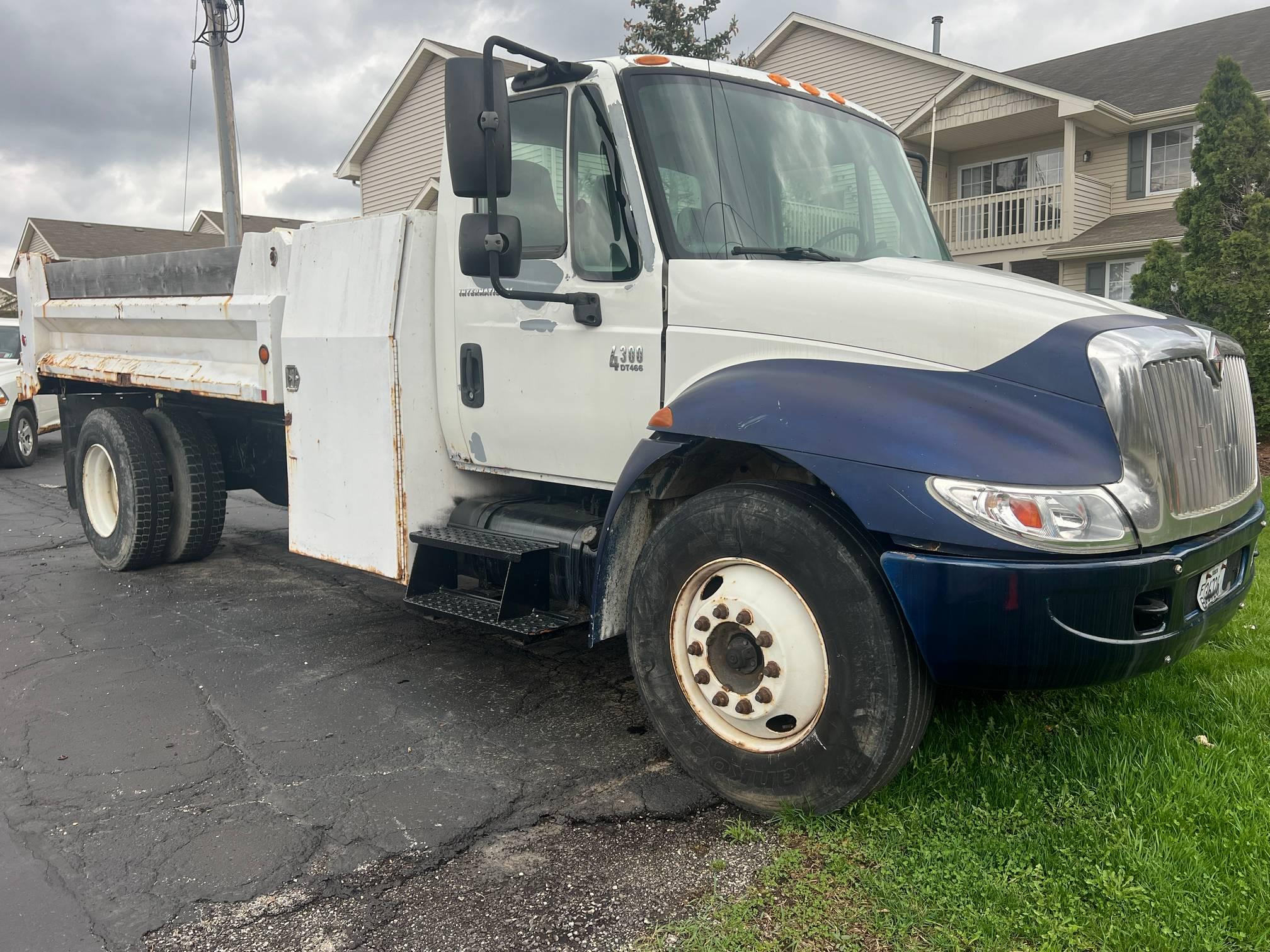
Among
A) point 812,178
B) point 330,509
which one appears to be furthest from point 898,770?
point 330,509

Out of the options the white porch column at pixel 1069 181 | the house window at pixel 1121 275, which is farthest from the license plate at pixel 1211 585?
the house window at pixel 1121 275

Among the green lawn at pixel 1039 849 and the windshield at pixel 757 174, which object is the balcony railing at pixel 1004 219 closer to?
the windshield at pixel 757 174

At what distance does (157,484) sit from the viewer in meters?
6.63

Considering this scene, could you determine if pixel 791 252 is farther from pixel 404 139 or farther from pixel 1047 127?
pixel 404 139

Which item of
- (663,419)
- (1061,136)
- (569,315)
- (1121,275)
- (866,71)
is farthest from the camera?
(866,71)

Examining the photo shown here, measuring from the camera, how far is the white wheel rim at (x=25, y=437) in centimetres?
1291

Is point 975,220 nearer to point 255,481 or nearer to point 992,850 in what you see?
point 255,481

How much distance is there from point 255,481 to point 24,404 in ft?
27.9

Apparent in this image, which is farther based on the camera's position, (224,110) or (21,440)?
(224,110)

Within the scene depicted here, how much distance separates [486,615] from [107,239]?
3943 cm

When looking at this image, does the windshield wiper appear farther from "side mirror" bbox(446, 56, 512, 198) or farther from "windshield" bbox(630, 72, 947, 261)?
"side mirror" bbox(446, 56, 512, 198)

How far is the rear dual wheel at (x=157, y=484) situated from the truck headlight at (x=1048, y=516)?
17.9ft

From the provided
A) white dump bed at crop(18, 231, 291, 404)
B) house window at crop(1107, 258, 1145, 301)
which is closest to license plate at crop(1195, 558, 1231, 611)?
white dump bed at crop(18, 231, 291, 404)

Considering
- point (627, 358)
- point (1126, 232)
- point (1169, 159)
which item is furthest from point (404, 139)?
point (627, 358)
